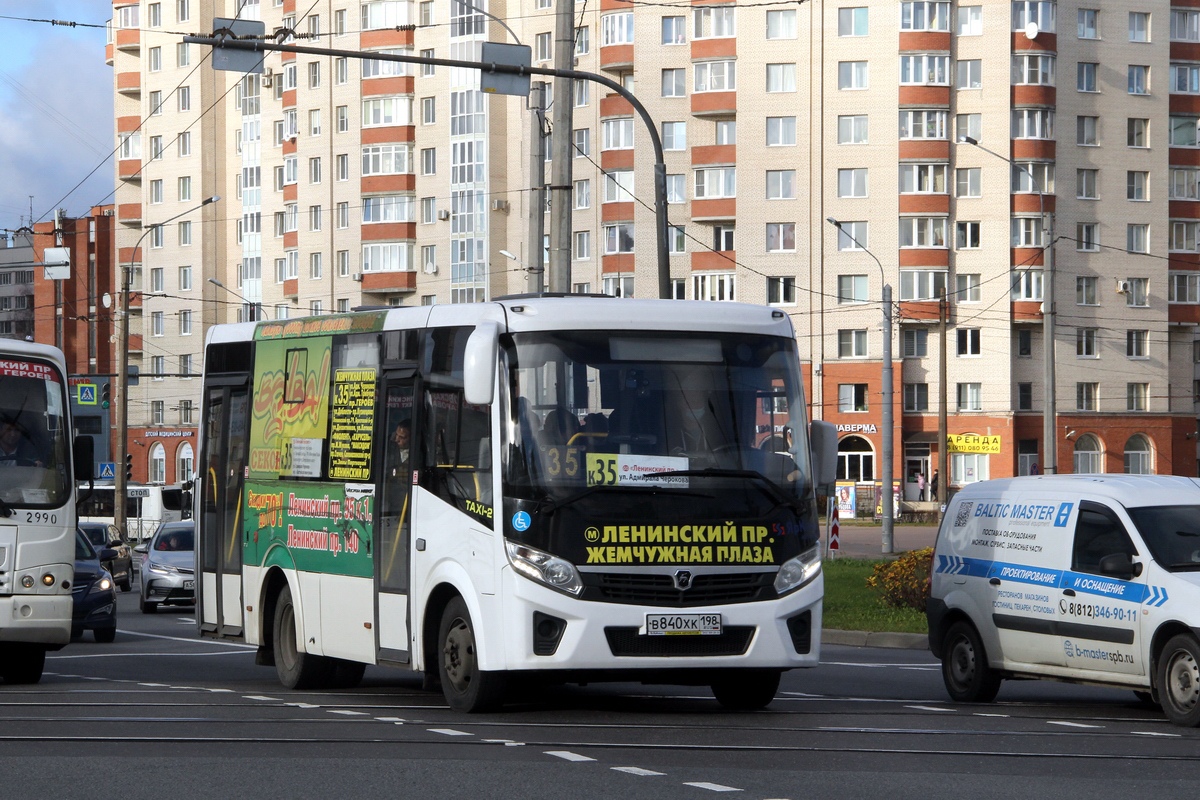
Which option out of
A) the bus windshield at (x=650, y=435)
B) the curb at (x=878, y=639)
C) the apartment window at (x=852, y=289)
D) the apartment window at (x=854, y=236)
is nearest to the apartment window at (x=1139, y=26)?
the apartment window at (x=854, y=236)

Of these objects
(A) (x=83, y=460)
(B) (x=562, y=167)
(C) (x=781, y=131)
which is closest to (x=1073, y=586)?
(A) (x=83, y=460)

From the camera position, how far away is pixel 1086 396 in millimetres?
79688

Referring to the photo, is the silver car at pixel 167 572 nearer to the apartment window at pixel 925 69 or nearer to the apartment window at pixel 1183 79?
the apartment window at pixel 925 69

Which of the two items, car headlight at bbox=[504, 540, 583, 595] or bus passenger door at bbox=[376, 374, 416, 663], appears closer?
car headlight at bbox=[504, 540, 583, 595]

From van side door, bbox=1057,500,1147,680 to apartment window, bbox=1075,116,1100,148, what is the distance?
6999cm

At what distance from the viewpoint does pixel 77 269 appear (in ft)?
385

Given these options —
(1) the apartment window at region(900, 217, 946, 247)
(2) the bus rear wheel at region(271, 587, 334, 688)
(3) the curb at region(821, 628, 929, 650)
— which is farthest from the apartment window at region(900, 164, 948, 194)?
(2) the bus rear wheel at region(271, 587, 334, 688)

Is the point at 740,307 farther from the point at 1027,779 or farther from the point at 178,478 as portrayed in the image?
the point at 178,478

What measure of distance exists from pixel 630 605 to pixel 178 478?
89451mm

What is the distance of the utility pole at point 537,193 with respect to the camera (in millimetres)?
22125

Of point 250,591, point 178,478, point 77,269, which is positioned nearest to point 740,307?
point 250,591

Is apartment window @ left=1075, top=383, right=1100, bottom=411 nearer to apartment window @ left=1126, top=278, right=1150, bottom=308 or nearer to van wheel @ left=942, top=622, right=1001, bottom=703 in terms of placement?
apartment window @ left=1126, top=278, right=1150, bottom=308

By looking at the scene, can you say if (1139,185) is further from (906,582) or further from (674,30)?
(906,582)

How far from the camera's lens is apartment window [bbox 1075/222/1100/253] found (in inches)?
3167
